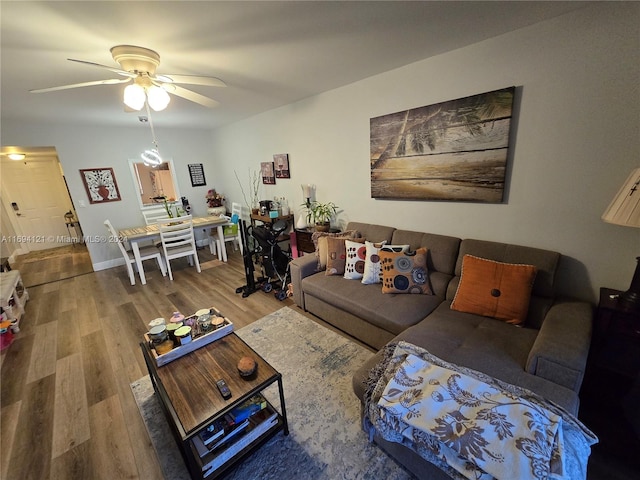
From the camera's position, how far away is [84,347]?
7.95 feet

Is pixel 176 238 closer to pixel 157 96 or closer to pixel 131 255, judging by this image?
pixel 131 255

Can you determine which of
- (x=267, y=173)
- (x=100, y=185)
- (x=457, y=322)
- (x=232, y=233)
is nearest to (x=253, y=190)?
(x=267, y=173)

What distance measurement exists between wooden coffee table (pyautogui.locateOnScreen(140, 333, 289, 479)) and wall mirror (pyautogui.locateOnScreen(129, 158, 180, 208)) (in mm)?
4236

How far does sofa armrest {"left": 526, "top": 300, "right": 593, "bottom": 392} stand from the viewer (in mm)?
1241

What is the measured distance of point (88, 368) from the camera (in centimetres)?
216

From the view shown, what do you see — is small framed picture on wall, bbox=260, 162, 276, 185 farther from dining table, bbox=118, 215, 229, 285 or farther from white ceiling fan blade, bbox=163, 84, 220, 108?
white ceiling fan blade, bbox=163, 84, 220, 108

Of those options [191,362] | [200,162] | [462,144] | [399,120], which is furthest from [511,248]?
[200,162]

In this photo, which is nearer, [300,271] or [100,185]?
[300,271]

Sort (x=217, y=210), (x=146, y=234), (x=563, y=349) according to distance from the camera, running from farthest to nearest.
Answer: (x=217, y=210)
(x=146, y=234)
(x=563, y=349)

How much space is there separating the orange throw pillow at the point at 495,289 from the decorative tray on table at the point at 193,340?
1691 mm

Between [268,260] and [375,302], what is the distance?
5.80ft

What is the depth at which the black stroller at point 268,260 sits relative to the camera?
10.3ft

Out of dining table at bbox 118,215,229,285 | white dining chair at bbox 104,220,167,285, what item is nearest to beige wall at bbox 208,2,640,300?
dining table at bbox 118,215,229,285

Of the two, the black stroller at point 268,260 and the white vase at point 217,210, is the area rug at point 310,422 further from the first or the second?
the white vase at point 217,210
